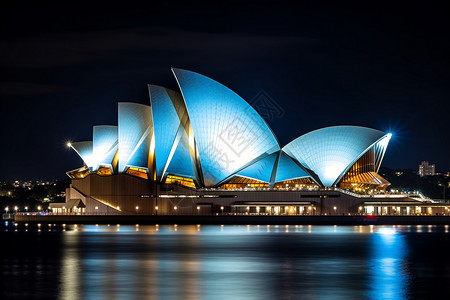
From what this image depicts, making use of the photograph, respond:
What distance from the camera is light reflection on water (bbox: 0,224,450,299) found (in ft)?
98.7

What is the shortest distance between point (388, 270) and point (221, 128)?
185 ft

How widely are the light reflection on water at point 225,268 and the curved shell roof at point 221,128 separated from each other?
3141cm

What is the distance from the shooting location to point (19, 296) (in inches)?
1144

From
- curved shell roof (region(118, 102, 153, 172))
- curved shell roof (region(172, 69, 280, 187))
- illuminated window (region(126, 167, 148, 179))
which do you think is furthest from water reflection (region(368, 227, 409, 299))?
illuminated window (region(126, 167, 148, 179))

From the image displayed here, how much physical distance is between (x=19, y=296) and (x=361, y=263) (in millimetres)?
19343

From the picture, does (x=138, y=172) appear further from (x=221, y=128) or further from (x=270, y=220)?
(x=270, y=220)

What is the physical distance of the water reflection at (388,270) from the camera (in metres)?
29.8

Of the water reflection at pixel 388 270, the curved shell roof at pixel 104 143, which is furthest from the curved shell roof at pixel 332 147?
the water reflection at pixel 388 270

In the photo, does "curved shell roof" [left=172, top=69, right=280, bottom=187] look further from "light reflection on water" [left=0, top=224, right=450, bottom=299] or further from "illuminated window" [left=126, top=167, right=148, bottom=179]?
"light reflection on water" [left=0, top=224, right=450, bottom=299]

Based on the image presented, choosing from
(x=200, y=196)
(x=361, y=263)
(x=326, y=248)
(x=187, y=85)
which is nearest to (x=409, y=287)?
(x=361, y=263)

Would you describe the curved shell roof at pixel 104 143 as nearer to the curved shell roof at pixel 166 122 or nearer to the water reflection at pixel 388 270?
the curved shell roof at pixel 166 122

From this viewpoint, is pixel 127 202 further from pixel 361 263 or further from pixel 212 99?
pixel 361 263

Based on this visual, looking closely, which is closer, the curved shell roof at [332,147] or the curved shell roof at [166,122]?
the curved shell roof at [166,122]

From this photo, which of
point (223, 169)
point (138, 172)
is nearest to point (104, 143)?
point (138, 172)
